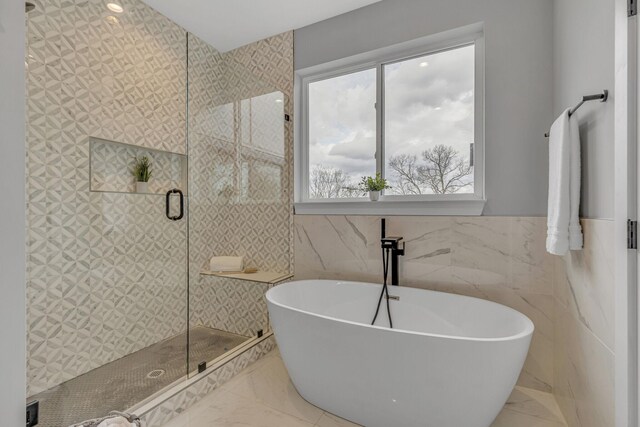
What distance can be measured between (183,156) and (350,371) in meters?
2.05

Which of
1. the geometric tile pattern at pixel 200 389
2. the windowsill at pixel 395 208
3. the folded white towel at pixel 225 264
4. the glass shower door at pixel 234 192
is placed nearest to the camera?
the geometric tile pattern at pixel 200 389

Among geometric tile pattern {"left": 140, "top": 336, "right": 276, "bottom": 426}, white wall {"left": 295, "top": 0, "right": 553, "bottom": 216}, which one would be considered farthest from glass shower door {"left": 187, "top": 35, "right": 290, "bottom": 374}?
white wall {"left": 295, "top": 0, "right": 553, "bottom": 216}

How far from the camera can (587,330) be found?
1372 mm

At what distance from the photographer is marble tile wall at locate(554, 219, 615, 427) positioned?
1.17 m

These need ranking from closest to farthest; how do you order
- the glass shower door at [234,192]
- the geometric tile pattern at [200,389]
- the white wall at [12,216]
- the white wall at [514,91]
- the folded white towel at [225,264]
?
the white wall at [12,216], the geometric tile pattern at [200,389], the white wall at [514,91], the glass shower door at [234,192], the folded white towel at [225,264]

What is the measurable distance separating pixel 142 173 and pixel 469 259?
246cm

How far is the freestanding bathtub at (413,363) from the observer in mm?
1323

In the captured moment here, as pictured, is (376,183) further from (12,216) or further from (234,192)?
(12,216)

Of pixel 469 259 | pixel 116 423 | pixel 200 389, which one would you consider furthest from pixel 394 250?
pixel 116 423

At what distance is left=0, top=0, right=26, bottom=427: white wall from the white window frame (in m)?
2.01

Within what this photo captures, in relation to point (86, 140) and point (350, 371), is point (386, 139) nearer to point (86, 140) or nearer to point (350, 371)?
point (350, 371)

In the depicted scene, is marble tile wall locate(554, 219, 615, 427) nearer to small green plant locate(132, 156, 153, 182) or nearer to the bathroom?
the bathroom

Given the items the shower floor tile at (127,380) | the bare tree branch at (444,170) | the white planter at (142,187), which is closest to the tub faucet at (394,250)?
the bare tree branch at (444,170)

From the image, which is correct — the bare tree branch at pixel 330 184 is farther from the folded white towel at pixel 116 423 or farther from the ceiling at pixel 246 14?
the folded white towel at pixel 116 423
